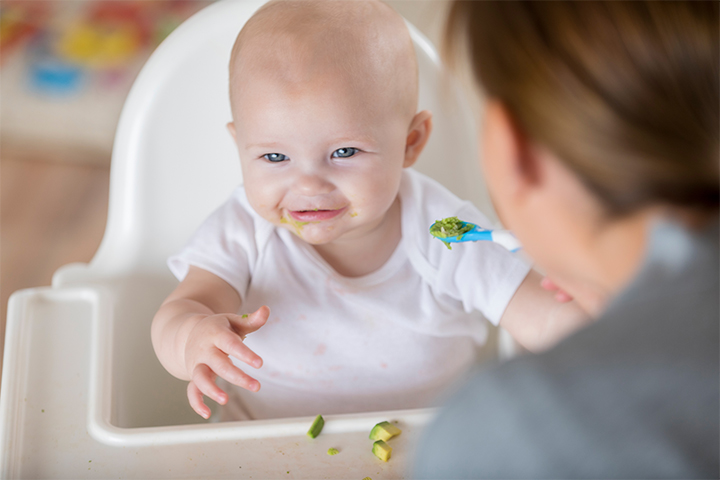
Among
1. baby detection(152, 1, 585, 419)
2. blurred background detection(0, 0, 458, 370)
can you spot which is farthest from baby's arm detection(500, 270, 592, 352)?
blurred background detection(0, 0, 458, 370)

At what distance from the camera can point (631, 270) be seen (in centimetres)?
36

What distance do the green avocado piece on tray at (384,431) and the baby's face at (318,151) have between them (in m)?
0.23

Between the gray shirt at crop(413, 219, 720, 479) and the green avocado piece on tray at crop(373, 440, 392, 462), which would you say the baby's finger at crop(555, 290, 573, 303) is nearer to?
the green avocado piece on tray at crop(373, 440, 392, 462)

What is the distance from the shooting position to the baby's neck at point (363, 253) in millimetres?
869

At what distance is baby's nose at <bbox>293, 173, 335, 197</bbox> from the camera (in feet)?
2.31

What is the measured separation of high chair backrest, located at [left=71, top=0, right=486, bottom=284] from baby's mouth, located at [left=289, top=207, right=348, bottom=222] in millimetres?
344

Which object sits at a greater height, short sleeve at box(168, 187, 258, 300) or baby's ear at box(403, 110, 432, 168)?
baby's ear at box(403, 110, 432, 168)

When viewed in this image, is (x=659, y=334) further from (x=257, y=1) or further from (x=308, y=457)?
(x=257, y=1)

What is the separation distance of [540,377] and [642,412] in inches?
1.9

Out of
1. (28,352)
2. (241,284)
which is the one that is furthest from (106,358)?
(241,284)

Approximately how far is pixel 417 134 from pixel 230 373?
394mm

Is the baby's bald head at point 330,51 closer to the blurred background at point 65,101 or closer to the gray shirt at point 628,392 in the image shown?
the gray shirt at point 628,392

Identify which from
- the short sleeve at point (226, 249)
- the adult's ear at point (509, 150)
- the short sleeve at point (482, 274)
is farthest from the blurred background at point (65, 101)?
the adult's ear at point (509, 150)

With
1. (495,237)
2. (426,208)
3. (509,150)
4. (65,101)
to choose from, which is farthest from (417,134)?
(65,101)
